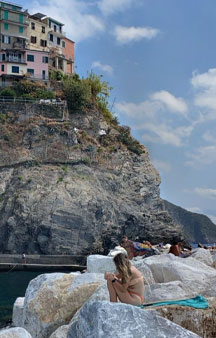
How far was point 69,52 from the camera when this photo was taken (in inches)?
2778

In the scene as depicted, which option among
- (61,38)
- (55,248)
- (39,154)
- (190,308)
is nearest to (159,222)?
(55,248)

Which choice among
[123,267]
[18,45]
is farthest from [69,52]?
[123,267]

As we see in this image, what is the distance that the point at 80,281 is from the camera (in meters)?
8.91

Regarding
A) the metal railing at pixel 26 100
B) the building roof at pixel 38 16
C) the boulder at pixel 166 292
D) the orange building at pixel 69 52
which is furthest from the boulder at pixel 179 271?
the building roof at pixel 38 16

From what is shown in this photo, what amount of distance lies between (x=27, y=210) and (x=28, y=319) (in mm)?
36268

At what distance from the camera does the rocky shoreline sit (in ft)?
15.2

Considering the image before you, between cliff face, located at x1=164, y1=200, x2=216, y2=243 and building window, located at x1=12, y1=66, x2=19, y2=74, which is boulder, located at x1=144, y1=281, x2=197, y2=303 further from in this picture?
cliff face, located at x1=164, y1=200, x2=216, y2=243

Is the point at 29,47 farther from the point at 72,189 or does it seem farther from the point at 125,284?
the point at 125,284

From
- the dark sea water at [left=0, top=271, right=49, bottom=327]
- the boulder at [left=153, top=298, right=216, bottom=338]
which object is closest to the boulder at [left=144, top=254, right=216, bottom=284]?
the boulder at [left=153, top=298, right=216, bottom=338]

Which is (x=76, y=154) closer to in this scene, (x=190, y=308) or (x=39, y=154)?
(x=39, y=154)

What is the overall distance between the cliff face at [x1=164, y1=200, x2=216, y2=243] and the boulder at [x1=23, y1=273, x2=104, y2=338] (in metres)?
144

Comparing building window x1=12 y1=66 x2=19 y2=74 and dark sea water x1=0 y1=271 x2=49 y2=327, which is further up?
building window x1=12 y1=66 x2=19 y2=74

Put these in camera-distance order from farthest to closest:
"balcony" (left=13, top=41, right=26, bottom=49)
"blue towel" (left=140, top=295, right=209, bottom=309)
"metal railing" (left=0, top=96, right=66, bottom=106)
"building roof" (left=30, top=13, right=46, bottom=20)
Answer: "building roof" (left=30, top=13, right=46, bottom=20) → "balcony" (left=13, top=41, right=26, bottom=49) → "metal railing" (left=0, top=96, right=66, bottom=106) → "blue towel" (left=140, top=295, right=209, bottom=309)

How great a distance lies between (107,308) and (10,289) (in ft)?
81.7
